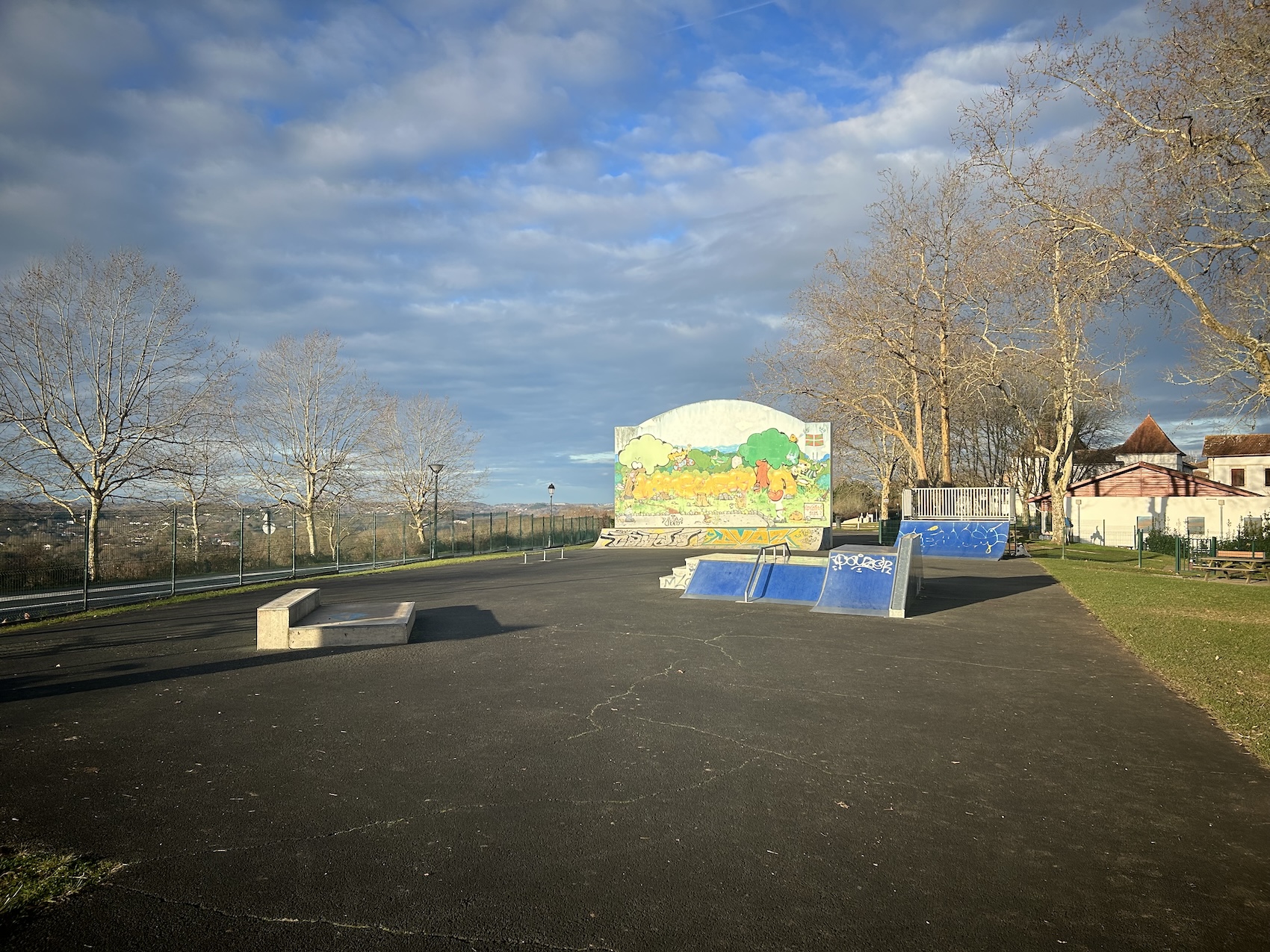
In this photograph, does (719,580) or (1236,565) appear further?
(1236,565)

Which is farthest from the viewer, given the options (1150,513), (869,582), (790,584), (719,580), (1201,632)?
(1150,513)

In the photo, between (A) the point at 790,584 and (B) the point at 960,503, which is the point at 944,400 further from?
(A) the point at 790,584

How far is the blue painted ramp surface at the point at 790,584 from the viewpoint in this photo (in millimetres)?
14898

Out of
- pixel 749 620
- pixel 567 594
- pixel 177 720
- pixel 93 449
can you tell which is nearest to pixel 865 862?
pixel 177 720

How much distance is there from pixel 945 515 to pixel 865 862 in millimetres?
32937

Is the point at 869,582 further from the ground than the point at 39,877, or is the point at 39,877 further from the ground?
the point at 869,582

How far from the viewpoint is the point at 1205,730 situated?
6.46 m

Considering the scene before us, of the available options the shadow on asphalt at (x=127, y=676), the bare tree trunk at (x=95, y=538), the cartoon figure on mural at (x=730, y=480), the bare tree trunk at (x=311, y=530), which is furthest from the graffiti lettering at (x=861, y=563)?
the cartoon figure on mural at (x=730, y=480)

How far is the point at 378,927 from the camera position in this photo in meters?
3.37

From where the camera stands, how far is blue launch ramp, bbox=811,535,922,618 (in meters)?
13.5

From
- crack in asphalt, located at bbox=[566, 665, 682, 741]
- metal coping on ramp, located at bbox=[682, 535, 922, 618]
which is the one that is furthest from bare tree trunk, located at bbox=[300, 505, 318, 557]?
crack in asphalt, located at bbox=[566, 665, 682, 741]

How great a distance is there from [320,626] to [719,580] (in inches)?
323

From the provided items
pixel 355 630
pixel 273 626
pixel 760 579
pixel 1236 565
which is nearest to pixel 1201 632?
pixel 760 579

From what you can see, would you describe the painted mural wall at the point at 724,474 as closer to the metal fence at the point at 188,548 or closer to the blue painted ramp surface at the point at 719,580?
the metal fence at the point at 188,548
